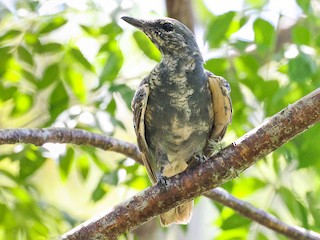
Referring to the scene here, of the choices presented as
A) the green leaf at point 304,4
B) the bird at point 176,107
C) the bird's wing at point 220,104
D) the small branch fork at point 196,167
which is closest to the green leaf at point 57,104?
the bird at point 176,107

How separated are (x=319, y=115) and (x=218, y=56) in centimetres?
112

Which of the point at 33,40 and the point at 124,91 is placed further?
the point at 33,40

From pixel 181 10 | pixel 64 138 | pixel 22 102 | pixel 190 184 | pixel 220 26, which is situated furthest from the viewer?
pixel 181 10

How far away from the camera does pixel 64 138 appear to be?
304 cm

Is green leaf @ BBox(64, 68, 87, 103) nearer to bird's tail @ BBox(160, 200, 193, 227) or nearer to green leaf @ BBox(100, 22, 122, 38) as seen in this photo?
green leaf @ BBox(100, 22, 122, 38)

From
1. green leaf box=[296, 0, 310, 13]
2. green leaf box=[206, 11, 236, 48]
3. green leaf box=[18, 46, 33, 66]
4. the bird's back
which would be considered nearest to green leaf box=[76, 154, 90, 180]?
the bird's back

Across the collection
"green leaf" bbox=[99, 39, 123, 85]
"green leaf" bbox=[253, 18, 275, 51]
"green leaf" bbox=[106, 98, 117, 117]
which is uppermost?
"green leaf" bbox=[253, 18, 275, 51]

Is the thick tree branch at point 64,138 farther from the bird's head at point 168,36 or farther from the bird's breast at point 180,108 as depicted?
the bird's head at point 168,36

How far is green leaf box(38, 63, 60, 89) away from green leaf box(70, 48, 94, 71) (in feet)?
0.37

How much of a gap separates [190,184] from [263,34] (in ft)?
3.17

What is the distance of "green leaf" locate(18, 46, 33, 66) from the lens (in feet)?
11.6

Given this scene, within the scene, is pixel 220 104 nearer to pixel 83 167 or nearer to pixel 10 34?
pixel 83 167

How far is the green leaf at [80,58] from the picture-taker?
3574mm

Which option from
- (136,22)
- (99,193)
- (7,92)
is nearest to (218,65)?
(136,22)
